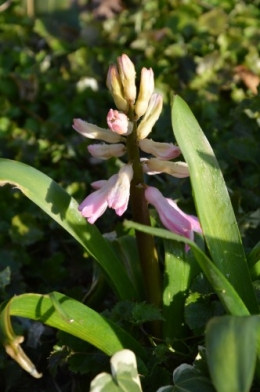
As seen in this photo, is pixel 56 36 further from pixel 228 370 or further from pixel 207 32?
pixel 228 370

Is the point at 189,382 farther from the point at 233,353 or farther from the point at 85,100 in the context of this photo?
the point at 85,100

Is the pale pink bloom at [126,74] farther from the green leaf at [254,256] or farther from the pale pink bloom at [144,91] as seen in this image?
the green leaf at [254,256]

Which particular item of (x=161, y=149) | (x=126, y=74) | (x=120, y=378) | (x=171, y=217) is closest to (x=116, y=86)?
(x=126, y=74)

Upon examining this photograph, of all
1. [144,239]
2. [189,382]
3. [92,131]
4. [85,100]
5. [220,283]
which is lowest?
[85,100]

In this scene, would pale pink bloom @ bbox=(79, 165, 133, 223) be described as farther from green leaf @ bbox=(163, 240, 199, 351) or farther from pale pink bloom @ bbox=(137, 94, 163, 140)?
green leaf @ bbox=(163, 240, 199, 351)

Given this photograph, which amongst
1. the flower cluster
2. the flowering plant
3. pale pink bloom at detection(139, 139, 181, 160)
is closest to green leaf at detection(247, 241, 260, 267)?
the flowering plant

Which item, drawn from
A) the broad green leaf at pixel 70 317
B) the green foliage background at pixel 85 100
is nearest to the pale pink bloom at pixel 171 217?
the broad green leaf at pixel 70 317
